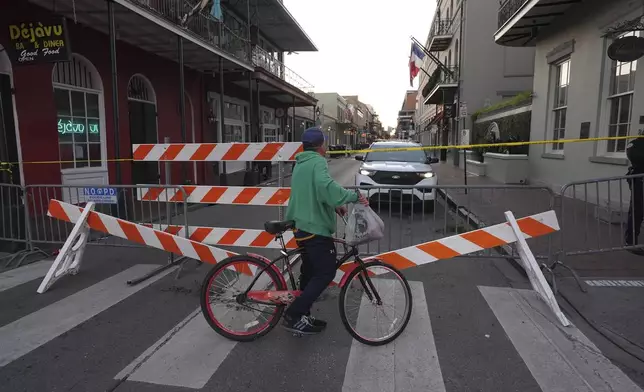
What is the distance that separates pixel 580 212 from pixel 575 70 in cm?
474

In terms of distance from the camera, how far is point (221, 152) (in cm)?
567

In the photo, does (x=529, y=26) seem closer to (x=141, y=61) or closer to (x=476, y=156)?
(x=476, y=156)

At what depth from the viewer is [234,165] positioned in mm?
21984

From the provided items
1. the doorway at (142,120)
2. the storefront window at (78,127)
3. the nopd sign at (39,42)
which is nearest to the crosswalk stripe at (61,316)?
the nopd sign at (39,42)

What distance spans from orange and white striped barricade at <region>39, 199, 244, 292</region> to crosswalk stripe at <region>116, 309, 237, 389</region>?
957 mm

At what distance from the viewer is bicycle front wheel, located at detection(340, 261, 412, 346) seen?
3.64 metres

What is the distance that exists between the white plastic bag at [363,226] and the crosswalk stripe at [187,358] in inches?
57.8

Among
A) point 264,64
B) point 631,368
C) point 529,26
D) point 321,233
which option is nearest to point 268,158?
point 321,233

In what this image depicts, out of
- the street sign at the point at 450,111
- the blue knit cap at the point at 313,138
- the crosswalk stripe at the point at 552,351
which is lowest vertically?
the crosswalk stripe at the point at 552,351

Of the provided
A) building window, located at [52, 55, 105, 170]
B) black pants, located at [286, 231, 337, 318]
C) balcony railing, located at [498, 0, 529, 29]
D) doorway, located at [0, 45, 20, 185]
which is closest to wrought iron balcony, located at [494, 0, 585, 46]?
balcony railing, located at [498, 0, 529, 29]

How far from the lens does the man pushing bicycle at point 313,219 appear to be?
139 inches

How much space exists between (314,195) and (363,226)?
1.72 feet

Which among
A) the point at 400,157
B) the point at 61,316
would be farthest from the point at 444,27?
the point at 61,316

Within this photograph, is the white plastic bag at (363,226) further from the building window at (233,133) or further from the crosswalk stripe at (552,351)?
the building window at (233,133)
